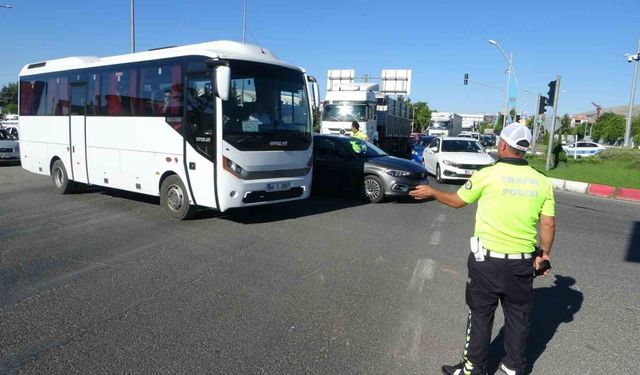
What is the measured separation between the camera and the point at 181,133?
7910 mm

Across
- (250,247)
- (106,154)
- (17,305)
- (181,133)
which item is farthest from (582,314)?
(106,154)

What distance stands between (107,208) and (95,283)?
190 inches

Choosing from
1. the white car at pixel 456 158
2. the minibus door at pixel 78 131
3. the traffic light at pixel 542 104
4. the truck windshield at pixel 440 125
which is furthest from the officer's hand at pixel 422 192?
the truck windshield at pixel 440 125

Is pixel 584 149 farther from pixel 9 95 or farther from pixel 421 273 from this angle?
pixel 9 95

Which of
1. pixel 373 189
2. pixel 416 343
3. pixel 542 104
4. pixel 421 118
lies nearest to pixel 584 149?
pixel 542 104

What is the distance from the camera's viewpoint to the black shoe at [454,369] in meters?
3.28

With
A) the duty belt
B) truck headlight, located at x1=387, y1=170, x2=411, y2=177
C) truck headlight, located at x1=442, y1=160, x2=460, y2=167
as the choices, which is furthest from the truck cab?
the duty belt

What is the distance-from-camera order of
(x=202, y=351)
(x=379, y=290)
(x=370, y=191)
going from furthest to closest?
1. (x=370, y=191)
2. (x=379, y=290)
3. (x=202, y=351)

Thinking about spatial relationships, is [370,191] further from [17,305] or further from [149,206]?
[17,305]

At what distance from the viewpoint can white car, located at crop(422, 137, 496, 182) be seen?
14508 millimetres

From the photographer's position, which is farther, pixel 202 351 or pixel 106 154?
pixel 106 154

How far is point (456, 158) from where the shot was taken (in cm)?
1469

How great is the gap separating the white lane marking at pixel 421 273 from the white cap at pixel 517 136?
2450 millimetres

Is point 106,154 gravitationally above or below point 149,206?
above
